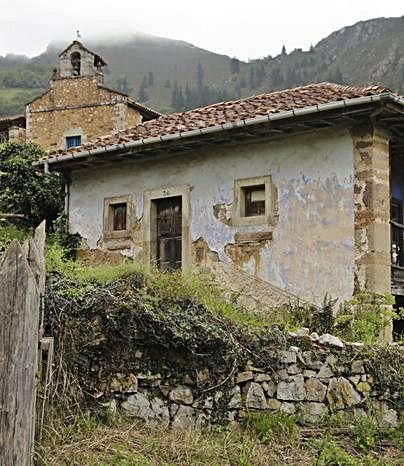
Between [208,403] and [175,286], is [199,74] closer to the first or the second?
[175,286]

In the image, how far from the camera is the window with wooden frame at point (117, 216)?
1377 cm

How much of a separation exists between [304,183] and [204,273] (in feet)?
7.41

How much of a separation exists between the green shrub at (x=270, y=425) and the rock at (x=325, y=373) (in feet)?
2.12

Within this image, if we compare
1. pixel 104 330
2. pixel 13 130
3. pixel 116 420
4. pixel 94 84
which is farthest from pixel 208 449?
pixel 13 130

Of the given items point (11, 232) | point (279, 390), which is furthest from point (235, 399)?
point (11, 232)

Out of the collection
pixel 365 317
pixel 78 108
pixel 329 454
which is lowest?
pixel 329 454

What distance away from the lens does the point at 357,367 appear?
8.02m

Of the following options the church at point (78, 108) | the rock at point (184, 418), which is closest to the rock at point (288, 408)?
the rock at point (184, 418)

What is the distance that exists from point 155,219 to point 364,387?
20.9ft

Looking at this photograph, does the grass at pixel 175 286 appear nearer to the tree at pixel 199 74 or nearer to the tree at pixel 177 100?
the tree at pixel 177 100

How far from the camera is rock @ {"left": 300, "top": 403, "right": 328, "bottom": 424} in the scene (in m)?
7.62

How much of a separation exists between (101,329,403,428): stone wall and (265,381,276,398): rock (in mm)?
10

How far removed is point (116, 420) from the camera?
6.71 m

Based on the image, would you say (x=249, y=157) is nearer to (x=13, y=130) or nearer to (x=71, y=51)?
(x=71, y=51)
